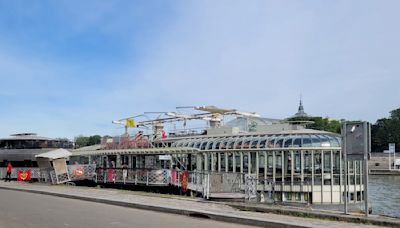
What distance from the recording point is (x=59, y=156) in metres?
34.9

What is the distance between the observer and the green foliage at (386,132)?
466 feet

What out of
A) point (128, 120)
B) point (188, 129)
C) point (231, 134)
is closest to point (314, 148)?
point (231, 134)

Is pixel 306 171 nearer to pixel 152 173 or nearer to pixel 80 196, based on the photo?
pixel 152 173

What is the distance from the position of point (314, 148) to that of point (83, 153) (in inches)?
758

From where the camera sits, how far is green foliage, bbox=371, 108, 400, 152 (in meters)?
142

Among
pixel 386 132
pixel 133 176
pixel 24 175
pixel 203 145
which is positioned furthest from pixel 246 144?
pixel 386 132

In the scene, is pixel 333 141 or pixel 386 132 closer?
pixel 333 141

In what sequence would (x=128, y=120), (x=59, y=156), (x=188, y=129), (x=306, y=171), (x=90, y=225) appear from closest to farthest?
(x=90, y=225)
(x=306, y=171)
(x=59, y=156)
(x=188, y=129)
(x=128, y=120)

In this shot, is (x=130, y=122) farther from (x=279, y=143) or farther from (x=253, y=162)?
(x=279, y=143)

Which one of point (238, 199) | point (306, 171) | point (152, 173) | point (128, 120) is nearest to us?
point (238, 199)

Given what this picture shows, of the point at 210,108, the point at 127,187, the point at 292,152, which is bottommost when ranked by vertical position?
the point at 127,187

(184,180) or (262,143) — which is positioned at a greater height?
(262,143)

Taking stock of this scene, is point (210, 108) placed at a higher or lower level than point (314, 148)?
higher

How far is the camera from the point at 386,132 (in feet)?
477
